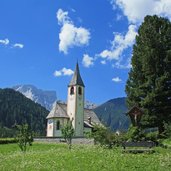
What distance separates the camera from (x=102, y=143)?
33.3m

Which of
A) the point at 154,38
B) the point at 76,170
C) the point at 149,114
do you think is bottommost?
the point at 76,170

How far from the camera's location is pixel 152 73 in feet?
188

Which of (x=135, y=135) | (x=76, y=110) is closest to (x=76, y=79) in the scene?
(x=76, y=110)

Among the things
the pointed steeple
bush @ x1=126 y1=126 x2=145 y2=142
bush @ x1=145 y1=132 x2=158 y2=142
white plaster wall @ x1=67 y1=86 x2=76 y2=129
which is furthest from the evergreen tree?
the pointed steeple

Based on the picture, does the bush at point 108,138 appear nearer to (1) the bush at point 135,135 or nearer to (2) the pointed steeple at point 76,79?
(1) the bush at point 135,135

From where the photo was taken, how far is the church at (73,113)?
100m

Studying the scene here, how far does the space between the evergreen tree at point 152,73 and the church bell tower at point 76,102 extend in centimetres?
4379

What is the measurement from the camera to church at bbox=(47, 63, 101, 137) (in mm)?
100500

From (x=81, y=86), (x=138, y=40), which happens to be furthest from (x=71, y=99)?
(x=138, y=40)

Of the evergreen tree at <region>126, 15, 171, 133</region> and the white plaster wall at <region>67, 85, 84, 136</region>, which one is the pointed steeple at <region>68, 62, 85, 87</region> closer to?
the white plaster wall at <region>67, 85, 84, 136</region>

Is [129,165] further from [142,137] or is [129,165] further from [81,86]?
[81,86]

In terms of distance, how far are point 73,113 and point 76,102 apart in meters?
3.11

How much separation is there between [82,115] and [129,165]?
273ft

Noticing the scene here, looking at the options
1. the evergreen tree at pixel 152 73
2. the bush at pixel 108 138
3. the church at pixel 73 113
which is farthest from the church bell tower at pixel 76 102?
the bush at pixel 108 138
